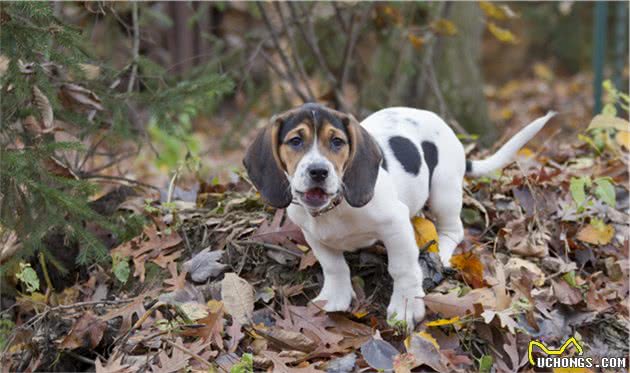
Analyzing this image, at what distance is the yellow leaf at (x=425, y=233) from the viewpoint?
12.6ft

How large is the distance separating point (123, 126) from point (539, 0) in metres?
10.1

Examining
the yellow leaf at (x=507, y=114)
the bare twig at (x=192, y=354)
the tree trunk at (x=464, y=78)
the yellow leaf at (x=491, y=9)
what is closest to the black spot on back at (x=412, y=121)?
the bare twig at (x=192, y=354)

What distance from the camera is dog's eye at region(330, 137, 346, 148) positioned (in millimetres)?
3047

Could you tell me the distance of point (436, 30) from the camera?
247 inches

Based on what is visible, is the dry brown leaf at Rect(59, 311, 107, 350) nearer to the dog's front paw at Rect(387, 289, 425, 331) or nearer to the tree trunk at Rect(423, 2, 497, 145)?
the dog's front paw at Rect(387, 289, 425, 331)

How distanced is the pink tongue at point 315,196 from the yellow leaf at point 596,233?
1.83 meters

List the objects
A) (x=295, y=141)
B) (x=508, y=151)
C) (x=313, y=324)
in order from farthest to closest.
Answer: (x=508, y=151) < (x=313, y=324) < (x=295, y=141)

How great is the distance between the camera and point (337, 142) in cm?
307

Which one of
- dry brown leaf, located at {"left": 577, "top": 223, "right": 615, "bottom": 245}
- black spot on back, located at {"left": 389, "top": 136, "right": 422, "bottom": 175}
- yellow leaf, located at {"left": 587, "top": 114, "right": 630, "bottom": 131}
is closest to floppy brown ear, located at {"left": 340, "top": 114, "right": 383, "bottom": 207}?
black spot on back, located at {"left": 389, "top": 136, "right": 422, "bottom": 175}

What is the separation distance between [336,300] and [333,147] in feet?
2.74

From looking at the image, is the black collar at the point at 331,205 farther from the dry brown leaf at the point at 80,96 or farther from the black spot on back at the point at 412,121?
the dry brown leaf at the point at 80,96

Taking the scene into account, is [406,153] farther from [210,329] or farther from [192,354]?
[192,354]

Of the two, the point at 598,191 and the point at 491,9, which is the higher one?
the point at 491,9

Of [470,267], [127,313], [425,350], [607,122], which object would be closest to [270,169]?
[425,350]
